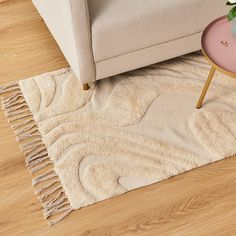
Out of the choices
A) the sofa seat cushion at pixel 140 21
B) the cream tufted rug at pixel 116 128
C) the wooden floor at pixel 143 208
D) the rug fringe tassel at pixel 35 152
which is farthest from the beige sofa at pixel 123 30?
the wooden floor at pixel 143 208

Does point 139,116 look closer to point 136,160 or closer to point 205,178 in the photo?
point 136,160

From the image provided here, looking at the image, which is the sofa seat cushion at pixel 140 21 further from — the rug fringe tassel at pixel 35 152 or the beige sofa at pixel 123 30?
the rug fringe tassel at pixel 35 152

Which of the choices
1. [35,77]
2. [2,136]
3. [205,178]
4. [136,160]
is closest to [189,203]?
[205,178]

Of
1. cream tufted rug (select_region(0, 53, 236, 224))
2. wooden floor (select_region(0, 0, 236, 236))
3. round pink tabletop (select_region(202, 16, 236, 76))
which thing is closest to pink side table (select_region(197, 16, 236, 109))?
round pink tabletop (select_region(202, 16, 236, 76))

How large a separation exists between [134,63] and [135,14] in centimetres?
27

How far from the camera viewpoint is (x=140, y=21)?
185 centimetres

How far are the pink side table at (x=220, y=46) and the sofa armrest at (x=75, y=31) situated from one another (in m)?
0.53

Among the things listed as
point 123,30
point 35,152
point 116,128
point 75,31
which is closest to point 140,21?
point 123,30

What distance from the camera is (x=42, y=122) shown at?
1962 millimetres

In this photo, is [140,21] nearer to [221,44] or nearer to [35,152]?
[221,44]

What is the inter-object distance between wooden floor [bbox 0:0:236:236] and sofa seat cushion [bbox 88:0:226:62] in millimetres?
646

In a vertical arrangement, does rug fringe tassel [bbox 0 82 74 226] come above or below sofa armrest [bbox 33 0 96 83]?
below

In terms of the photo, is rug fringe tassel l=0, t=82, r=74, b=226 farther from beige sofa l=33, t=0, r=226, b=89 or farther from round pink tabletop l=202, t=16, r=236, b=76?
round pink tabletop l=202, t=16, r=236, b=76

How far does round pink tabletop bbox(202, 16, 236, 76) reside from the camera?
1702mm
